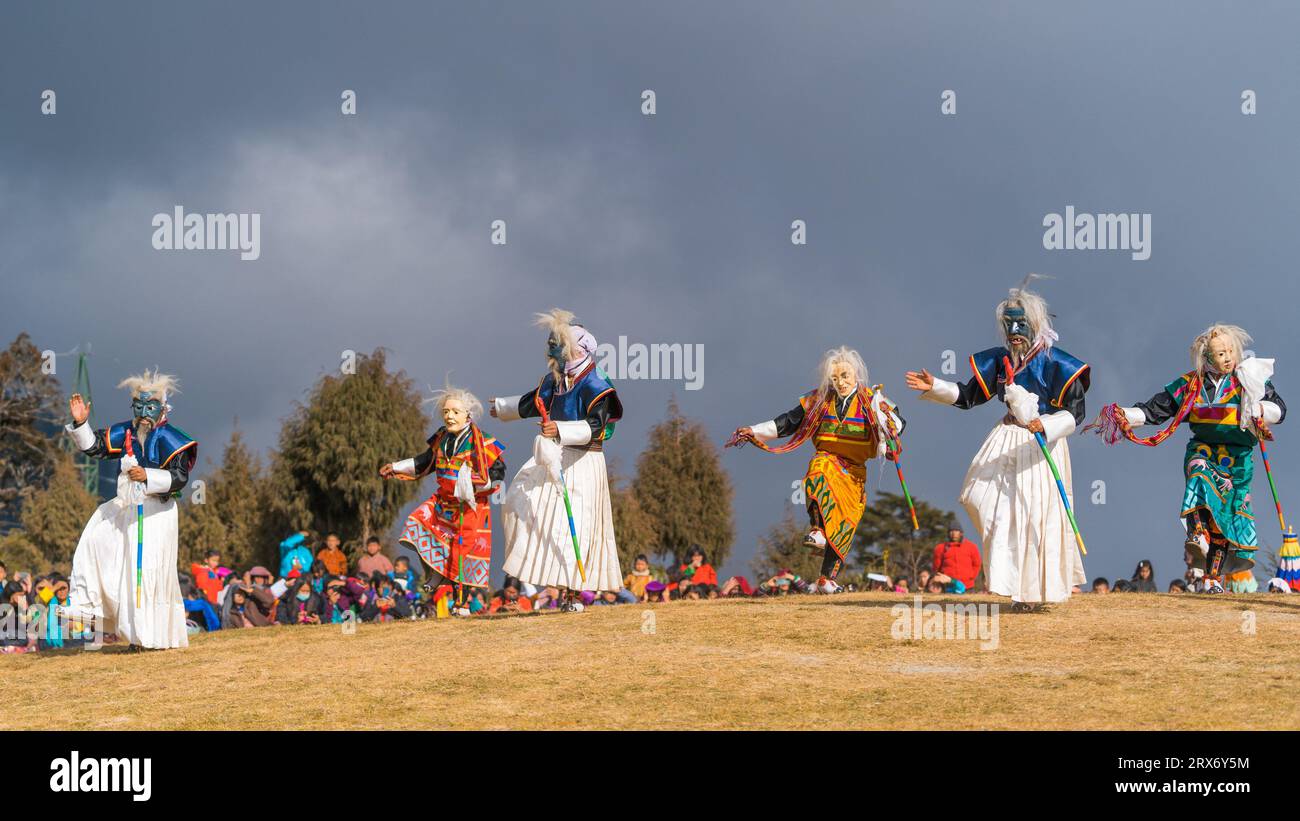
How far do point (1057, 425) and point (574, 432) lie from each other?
4658 mm

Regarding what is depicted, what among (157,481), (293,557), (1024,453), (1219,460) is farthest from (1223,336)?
(293,557)

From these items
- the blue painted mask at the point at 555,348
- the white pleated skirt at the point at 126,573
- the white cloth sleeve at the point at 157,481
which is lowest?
the white pleated skirt at the point at 126,573

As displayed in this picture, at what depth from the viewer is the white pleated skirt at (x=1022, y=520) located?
44.1 ft

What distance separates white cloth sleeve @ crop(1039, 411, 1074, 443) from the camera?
13.3 metres

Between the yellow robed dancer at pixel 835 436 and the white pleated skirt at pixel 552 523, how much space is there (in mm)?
1590

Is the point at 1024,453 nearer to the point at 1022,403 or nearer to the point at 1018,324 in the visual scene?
the point at 1022,403

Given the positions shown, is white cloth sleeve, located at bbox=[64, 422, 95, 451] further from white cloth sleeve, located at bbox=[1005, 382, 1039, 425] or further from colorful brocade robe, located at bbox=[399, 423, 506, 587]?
white cloth sleeve, located at bbox=[1005, 382, 1039, 425]

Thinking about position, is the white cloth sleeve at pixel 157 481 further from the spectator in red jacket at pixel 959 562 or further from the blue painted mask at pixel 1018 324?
the spectator in red jacket at pixel 959 562

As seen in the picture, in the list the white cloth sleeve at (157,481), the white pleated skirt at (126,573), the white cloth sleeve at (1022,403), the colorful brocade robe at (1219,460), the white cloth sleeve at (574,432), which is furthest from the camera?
the colorful brocade robe at (1219,460)

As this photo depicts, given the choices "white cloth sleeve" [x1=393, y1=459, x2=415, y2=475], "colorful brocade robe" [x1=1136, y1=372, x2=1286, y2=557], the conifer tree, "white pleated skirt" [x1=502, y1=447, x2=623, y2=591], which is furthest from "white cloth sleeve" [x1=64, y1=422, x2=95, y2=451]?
the conifer tree

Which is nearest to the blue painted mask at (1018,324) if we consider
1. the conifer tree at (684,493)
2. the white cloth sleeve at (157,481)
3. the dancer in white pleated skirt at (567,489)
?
the dancer in white pleated skirt at (567,489)

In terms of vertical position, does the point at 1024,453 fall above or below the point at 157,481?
above

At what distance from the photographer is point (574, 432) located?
47.6 ft
